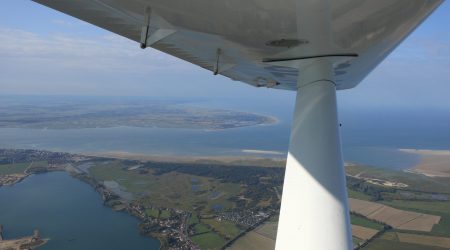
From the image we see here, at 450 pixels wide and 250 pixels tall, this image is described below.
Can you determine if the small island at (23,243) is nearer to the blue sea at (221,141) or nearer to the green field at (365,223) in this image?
the green field at (365,223)

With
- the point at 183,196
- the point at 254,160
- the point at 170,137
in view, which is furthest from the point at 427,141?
the point at 183,196

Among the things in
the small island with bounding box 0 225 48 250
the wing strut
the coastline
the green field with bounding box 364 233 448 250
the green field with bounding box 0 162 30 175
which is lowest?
the small island with bounding box 0 225 48 250

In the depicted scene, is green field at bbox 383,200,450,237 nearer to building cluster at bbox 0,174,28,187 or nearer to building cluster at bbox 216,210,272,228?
building cluster at bbox 216,210,272,228

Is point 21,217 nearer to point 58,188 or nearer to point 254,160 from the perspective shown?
point 58,188

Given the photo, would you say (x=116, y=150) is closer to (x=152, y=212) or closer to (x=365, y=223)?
(x=152, y=212)

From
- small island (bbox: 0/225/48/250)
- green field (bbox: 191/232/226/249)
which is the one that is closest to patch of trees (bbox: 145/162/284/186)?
green field (bbox: 191/232/226/249)

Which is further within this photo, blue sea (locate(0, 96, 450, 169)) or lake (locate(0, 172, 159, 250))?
blue sea (locate(0, 96, 450, 169))
